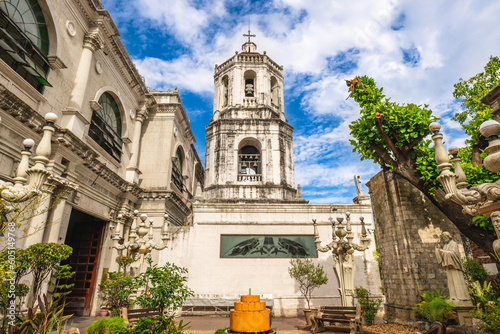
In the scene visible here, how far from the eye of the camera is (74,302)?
39.7ft

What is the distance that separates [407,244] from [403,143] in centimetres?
373

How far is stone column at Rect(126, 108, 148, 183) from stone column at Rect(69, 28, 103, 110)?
4984 millimetres

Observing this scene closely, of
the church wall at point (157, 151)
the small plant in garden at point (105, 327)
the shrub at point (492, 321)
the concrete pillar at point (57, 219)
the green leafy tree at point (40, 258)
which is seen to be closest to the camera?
the shrub at point (492, 321)

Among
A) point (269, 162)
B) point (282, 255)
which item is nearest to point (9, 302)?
point (282, 255)

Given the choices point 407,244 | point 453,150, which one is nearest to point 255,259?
point 407,244

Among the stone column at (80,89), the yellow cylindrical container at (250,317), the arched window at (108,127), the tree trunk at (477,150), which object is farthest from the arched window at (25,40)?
the tree trunk at (477,150)

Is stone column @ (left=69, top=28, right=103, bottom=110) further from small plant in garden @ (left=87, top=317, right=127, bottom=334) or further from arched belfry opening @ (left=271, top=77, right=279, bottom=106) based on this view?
arched belfry opening @ (left=271, top=77, right=279, bottom=106)

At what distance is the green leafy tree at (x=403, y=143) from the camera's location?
8.64 m

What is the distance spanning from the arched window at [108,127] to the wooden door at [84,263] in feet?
12.5

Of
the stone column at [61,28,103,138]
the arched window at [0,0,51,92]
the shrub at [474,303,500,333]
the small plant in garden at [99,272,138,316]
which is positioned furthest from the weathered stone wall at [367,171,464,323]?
the arched window at [0,0,51,92]

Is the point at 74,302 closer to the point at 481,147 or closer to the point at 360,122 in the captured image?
the point at 360,122

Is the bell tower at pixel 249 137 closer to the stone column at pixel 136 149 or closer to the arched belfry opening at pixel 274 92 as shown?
the arched belfry opening at pixel 274 92

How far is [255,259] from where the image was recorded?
13.5m

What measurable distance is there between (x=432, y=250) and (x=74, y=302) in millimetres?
14839
